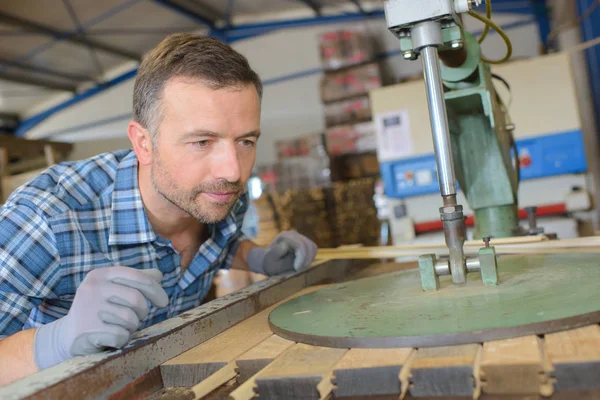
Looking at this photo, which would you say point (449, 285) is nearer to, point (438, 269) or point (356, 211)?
point (438, 269)

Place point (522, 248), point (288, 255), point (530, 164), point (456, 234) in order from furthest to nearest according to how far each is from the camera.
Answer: point (530, 164), point (288, 255), point (522, 248), point (456, 234)

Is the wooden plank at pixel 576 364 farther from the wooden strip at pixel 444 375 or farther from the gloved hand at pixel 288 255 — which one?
the gloved hand at pixel 288 255

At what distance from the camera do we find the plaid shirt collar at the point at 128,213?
4.66ft

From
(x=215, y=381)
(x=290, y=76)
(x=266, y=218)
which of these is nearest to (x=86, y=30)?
→ (x=290, y=76)

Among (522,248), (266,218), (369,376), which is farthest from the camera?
(266,218)

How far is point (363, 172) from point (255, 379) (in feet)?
19.5

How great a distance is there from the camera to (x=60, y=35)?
7809 millimetres

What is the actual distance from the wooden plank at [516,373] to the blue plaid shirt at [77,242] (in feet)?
3.23

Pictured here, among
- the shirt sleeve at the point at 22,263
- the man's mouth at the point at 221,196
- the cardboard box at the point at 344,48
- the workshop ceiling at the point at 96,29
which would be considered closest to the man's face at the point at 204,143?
the man's mouth at the point at 221,196

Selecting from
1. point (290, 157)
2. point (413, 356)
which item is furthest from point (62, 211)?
point (290, 157)

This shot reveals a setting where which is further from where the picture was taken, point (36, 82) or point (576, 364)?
point (36, 82)

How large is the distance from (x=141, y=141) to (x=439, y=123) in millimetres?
809

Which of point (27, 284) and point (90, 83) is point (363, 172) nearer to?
point (27, 284)

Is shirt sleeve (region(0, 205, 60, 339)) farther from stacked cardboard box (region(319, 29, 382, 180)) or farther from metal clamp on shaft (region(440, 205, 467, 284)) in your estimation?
stacked cardboard box (region(319, 29, 382, 180))
